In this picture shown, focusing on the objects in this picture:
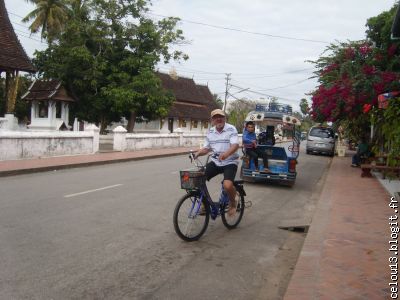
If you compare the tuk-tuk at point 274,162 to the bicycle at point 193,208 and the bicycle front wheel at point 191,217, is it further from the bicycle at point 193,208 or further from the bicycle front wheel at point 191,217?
the bicycle front wheel at point 191,217

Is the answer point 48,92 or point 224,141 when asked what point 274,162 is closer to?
point 224,141

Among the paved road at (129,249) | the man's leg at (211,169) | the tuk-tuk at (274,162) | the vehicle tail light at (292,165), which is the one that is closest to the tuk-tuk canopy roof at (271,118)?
the tuk-tuk at (274,162)

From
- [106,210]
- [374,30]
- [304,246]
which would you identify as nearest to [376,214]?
[304,246]

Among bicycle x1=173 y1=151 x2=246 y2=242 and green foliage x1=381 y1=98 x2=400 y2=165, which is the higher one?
green foliage x1=381 y1=98 x2=400 y2=165

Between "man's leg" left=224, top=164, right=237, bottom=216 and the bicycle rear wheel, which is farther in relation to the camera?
the bicycle rear wheel

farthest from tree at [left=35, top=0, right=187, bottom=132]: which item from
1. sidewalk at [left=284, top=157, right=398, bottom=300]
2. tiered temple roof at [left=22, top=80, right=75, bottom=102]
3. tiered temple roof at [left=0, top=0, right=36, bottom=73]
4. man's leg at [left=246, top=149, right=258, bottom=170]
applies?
sidewalk at [left=284, top=157, right=398, bottom=300]

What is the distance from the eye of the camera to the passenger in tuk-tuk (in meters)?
12.2

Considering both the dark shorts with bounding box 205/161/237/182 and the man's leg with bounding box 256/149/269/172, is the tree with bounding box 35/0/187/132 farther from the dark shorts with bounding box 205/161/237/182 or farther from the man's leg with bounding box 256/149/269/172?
the dark shorts with bounding box 205/161/237/182

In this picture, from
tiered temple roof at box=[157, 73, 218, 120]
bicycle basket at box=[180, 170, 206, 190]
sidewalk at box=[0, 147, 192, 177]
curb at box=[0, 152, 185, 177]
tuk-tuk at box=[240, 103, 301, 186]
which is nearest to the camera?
bicycle basket at box=[180, 170, 206, 190]

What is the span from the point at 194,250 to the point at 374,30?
1593 centimetres

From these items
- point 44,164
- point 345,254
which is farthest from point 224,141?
point 44,164

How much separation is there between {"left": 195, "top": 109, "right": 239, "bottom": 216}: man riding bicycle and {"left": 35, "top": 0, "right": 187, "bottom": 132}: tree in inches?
759

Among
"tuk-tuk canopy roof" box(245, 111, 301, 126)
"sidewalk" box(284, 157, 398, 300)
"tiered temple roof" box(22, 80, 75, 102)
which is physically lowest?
"sidewalk" box(284, 157, 398, 300)

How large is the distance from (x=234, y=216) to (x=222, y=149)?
125 centimetres
